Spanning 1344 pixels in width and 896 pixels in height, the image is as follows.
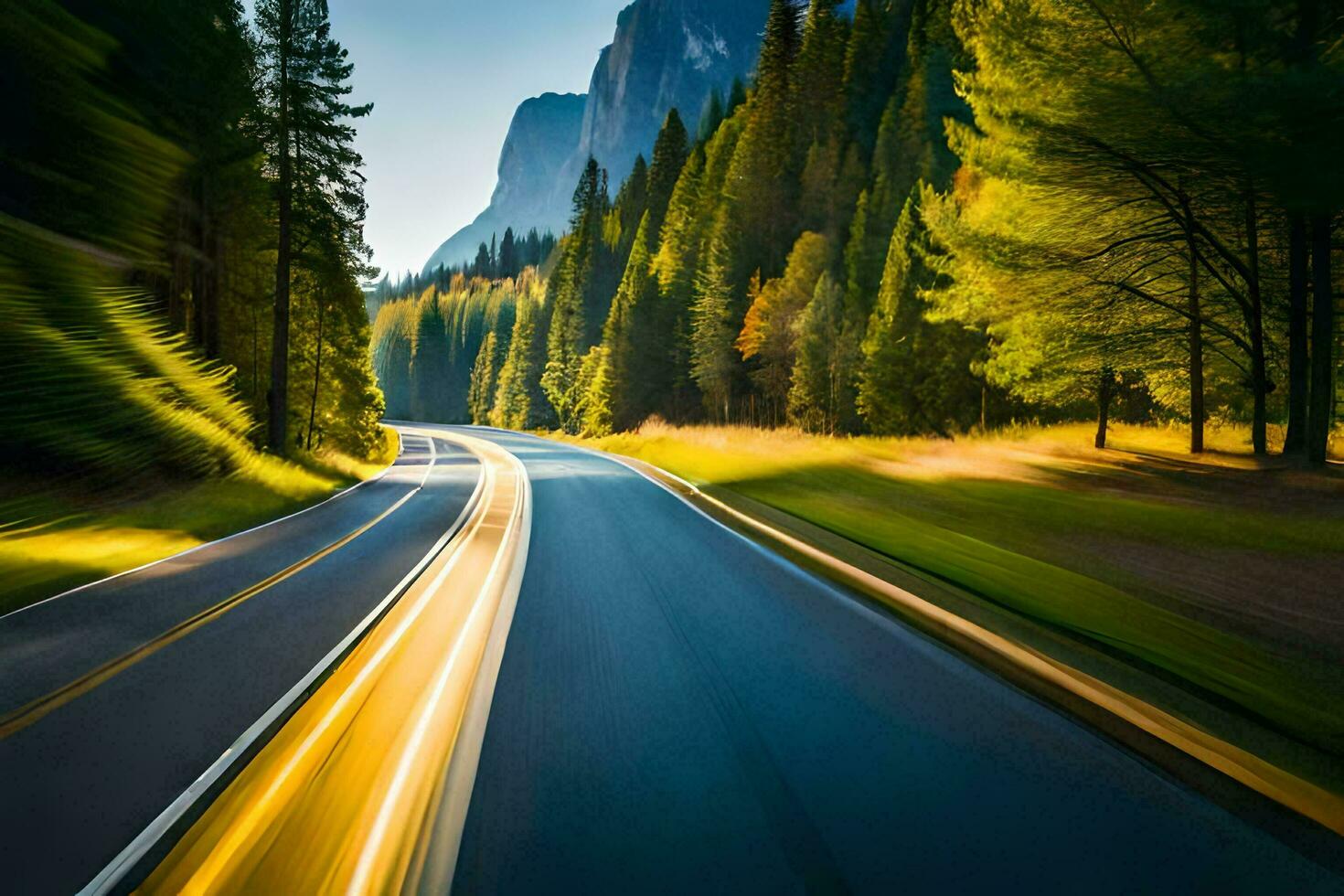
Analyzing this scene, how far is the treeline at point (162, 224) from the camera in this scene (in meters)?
8.11

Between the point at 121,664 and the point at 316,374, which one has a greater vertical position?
the point at 316,374

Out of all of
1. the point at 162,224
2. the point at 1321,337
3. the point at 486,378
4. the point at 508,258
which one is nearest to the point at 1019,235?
the point at 1321,337

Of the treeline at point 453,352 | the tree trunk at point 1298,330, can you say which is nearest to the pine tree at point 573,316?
the treeline at point 453,352

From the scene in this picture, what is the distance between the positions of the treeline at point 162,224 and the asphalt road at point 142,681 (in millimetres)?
2905

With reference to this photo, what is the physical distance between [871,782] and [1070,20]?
11992 millimetres

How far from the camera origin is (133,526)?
11.0m

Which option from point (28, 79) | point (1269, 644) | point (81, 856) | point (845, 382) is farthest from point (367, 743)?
point (845, 382)

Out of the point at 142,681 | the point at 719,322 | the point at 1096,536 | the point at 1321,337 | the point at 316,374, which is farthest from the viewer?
the point at 719,322

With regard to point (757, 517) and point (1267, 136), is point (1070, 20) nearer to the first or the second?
point (1267, 136)

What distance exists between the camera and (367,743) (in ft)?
11.8

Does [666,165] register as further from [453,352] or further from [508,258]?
[508,258]

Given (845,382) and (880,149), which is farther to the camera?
(880,149)

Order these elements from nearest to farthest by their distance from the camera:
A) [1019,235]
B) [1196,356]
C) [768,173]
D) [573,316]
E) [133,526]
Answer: [133,526]
[1019,235]
[1196,356]
[768,173]
[573,316]

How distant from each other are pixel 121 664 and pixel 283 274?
2005cm
